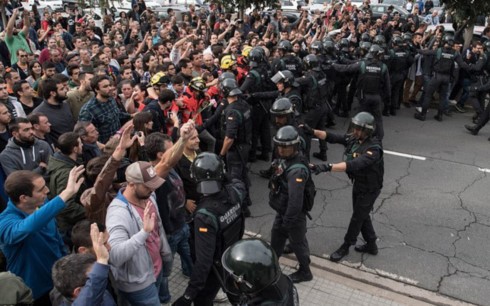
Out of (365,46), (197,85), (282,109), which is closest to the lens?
(282,109)

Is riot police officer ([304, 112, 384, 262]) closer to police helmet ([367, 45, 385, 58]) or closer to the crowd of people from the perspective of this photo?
the crowd of people

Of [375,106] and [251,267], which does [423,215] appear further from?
Answer: [251,267]

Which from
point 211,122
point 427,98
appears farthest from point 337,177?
point 427,98

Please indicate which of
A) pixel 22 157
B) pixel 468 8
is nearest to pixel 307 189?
pixel 22 157

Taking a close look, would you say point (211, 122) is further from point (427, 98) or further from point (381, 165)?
point (427, 98)

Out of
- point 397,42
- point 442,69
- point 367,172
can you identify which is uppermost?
point 397,42

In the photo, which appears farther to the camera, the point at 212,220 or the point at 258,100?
the point at 258,100

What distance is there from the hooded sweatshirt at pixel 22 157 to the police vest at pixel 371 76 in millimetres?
6079

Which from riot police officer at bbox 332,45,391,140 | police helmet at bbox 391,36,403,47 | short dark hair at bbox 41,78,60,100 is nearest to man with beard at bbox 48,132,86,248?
short dark hair at bbox 41,78,60,100

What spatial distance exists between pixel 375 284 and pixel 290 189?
1.63 metres

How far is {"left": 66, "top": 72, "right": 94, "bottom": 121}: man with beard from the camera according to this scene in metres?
6.21

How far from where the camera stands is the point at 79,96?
6.29m

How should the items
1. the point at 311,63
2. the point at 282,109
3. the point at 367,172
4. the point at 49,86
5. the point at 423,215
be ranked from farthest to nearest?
the point at 311,63, the point at 423,215, the point at 49,86, the point at 282,109, the point at 367,172

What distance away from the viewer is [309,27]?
15227 mm
